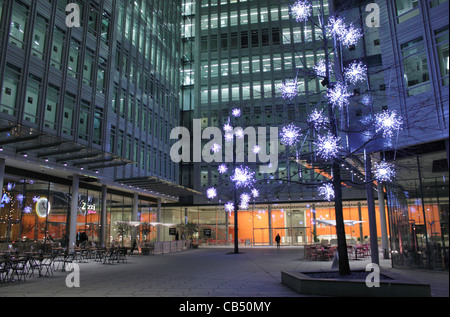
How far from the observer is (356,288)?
906 centimetres

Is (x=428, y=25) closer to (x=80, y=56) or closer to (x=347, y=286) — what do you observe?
(x=347, y=286)

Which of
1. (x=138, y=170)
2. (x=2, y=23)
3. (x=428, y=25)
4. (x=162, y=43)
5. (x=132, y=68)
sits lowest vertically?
(x=138, y=170)

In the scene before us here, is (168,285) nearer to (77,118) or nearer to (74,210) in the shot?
(74,210)

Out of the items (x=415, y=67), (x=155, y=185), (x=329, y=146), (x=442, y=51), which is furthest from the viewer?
(x=155, y=185)

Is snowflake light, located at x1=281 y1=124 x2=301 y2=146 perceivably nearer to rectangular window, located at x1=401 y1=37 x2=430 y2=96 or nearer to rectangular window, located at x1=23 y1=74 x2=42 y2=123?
rectangular window, located at x1=401 y1=37 x2=430 y2=96

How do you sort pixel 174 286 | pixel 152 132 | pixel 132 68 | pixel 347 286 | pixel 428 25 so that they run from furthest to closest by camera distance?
pixel 152 132 < pixel 132 68 < pixel 428 25 < pixel 174 286 < pixel 347 286

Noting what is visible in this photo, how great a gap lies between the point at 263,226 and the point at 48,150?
1187 inches

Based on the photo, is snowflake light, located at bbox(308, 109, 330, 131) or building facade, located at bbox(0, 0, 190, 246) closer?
snowflake light, located at bbox(308, 109, 330, 131)

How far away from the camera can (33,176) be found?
2269 centimetres

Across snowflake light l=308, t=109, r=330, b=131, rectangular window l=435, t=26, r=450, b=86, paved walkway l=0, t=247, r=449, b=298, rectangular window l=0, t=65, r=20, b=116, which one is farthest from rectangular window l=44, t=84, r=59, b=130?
rectangular window l=435, t=26, r=450, b=86

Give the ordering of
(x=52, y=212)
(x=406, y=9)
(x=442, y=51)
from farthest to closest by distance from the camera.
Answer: (x=52, y=212)
(x=406, y=9)
(x=442, y=51)

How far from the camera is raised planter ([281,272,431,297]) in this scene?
28.2ft

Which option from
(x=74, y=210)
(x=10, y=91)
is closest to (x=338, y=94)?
(x=10, y=91)
